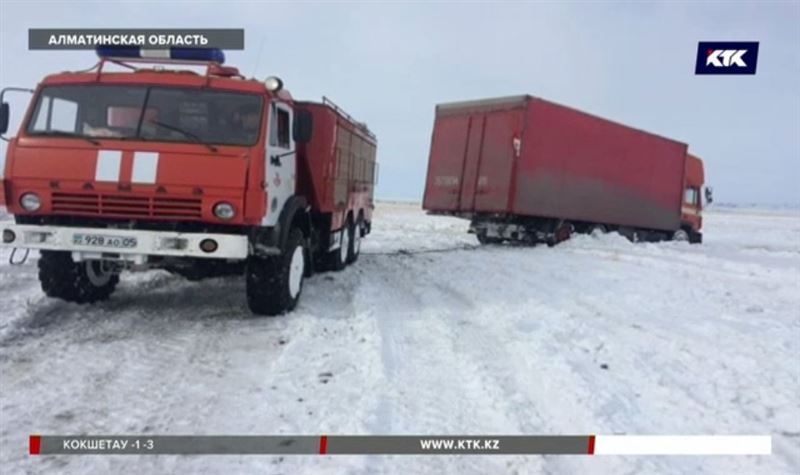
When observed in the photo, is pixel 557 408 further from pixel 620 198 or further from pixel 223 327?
pixel 620 198

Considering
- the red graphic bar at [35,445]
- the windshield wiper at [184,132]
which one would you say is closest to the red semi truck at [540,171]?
the windshield wiper at [184,132]

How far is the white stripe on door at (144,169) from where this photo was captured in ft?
20.1

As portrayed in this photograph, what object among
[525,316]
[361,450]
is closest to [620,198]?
[525,316]

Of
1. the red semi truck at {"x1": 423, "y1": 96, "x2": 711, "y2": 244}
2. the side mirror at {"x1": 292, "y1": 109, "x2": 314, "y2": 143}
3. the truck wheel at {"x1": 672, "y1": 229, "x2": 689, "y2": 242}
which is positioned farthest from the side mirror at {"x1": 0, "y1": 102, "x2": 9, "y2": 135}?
the truck wheel at {"x1": 672, "y1": 229, "x2": 689, "y2": 242}

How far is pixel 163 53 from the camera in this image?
7.03 m

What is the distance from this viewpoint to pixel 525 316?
23.2 ft

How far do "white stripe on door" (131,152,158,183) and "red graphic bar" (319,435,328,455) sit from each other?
3660 mm

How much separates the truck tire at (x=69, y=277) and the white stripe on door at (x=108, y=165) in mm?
1385

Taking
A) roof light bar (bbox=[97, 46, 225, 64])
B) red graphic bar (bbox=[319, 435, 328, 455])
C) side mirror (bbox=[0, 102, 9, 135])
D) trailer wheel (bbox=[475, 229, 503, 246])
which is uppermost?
roof light bar (bbox=[97, 46, 225, 64])

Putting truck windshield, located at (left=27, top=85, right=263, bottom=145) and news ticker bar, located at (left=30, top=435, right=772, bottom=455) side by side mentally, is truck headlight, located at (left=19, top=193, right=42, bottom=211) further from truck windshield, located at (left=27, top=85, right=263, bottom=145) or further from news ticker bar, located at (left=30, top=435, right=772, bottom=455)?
news ticker bar, located at (left=30, top=435, right=772, bottom=455)

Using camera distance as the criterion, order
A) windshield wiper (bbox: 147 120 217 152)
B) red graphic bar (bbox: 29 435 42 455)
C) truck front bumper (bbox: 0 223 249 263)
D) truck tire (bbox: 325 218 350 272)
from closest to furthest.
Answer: red graphic bar (bbox: 29 435 42 455) < truck front bumper (bbox: 0 223 249 263) < windshield wiper (bbox: 147 120 217 152) < truck tire (bbox: 325 218 350 272)

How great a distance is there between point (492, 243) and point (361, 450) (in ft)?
50.3

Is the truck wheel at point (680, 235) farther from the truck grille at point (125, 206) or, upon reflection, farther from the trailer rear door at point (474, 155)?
the truck grille at point (125, 206)

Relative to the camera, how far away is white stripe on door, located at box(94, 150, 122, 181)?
20.2 feet
